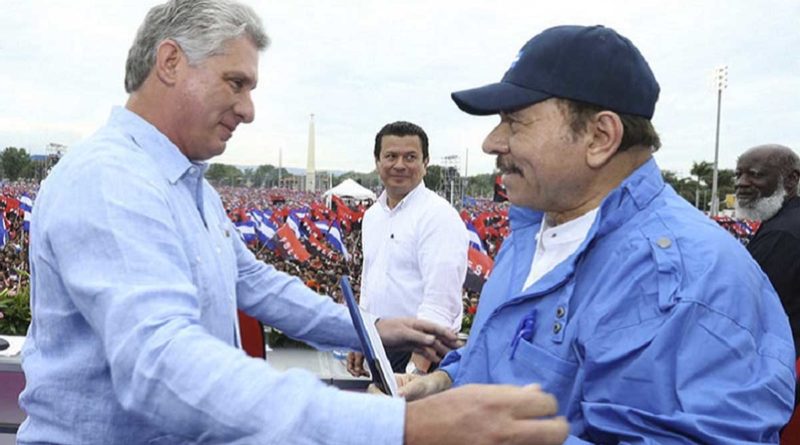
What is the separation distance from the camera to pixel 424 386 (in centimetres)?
204

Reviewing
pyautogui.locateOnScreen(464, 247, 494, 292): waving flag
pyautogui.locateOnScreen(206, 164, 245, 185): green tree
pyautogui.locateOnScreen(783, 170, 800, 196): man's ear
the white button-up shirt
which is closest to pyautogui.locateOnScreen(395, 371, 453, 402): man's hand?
the white button-up shirt

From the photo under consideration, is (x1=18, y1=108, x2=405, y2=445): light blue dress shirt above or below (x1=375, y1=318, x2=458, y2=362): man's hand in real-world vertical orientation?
above

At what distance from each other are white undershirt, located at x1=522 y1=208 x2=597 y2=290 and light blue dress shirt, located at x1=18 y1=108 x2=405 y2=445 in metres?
0.79

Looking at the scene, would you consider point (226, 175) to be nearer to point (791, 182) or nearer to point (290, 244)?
point (290, 244)

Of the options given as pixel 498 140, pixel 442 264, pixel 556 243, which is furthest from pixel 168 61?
pixel 442 264

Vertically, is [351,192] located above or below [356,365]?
below

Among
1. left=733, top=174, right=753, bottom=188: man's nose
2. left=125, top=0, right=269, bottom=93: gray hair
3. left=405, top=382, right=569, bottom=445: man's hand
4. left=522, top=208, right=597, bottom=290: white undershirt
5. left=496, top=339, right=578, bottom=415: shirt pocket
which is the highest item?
left=125, top=0, right=269, bottom=93: gray hair

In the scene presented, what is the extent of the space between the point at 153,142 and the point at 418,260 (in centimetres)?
281

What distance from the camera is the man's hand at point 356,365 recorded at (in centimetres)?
345

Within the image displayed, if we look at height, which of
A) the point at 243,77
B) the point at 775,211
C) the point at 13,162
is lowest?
the point at 13,162

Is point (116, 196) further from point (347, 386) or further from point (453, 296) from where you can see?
point (453, 296)

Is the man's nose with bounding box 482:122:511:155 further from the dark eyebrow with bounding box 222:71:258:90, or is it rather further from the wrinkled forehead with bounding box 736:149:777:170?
the wrinkled forehead with bounding box 736:149:777:170

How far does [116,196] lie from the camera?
132 centimetres

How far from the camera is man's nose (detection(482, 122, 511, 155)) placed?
174cm
